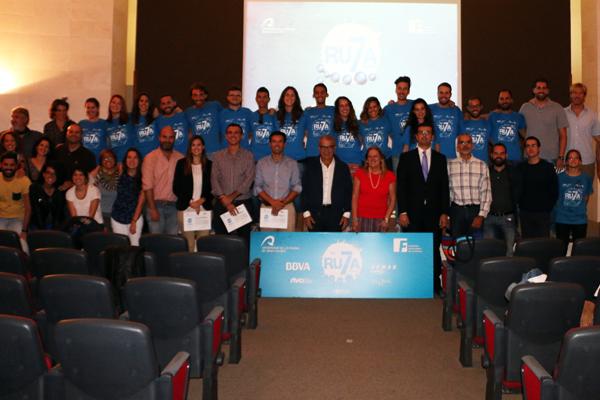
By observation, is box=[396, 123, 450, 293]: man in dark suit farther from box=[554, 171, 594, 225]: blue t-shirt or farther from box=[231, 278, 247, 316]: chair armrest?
box=[231, 278, 247, 316]: chair armrest

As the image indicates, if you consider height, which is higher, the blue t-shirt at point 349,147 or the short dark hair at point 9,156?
the blue t-shirt at point 349,147

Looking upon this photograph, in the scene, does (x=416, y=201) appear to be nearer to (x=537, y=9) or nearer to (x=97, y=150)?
(x=97, y=150)

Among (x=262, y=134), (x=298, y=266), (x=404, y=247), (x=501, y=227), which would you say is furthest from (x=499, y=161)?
(x=262, y=134)

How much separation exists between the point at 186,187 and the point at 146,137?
1.20 m

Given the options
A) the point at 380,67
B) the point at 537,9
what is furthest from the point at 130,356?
the point at 537,9

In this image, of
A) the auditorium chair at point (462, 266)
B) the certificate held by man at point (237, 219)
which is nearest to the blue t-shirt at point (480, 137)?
the auditorium chair at point (462, 266)

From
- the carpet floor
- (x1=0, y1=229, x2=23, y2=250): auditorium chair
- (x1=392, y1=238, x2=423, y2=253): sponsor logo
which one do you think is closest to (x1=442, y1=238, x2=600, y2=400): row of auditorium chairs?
the carpet floor

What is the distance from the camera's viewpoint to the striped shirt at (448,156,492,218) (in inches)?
242

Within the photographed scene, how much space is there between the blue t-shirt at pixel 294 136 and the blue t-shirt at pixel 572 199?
290 cm

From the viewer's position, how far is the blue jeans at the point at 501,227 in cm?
631

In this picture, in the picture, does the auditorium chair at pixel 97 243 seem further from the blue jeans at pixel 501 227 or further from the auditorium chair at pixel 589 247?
the blue jeans at pixel 501 227

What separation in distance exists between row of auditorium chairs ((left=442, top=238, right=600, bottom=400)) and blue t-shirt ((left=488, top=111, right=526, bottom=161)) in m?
2.49

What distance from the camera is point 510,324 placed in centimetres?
307

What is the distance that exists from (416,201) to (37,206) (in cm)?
406
